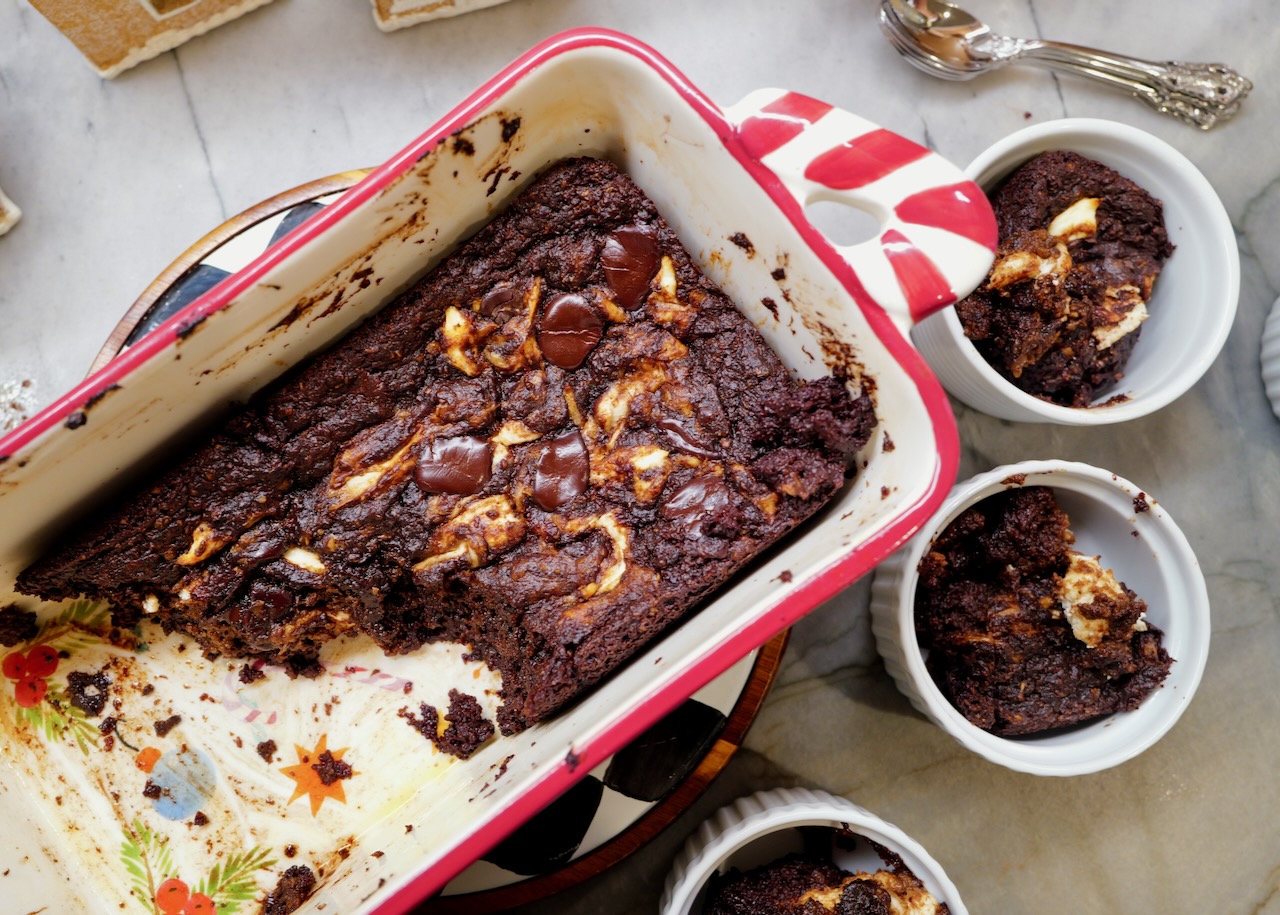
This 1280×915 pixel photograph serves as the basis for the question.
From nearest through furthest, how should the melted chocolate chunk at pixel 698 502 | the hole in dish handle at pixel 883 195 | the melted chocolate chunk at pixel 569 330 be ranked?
the hole in dish handle at pixel 883 195, the melted chocolate chunk at pixel 698 502, the melted chocolate chunk at pixel 569 330

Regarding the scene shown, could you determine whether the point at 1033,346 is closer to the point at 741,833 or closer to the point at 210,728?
the point at 741,833

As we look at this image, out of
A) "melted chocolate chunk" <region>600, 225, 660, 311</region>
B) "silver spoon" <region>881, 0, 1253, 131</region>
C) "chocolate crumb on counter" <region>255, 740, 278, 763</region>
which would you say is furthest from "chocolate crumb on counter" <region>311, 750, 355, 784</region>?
"silver spoon" <region>881, 0, 1253, 131</region>

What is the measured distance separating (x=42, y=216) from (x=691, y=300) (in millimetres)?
1621

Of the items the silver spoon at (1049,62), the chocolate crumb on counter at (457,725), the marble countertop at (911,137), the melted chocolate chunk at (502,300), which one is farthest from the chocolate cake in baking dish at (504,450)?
the silver spoon at (1049,62)

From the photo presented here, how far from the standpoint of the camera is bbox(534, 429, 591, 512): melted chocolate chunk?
1.75 meters

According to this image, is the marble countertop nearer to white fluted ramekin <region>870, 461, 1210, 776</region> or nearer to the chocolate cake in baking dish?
white fluted ramekin <region>870, 461, 1210, 776</region>

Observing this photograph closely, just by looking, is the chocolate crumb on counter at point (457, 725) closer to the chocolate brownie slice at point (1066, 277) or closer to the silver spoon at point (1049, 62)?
the chocolate brownie slice at point (1066, 277)

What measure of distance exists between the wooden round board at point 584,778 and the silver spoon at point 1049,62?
135cm

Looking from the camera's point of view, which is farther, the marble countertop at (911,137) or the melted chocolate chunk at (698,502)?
the marble countertop at (911,137)

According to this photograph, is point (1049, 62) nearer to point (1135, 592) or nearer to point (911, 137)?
point (911, 137)

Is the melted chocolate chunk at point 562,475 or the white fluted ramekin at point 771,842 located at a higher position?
the melted chocolate chunk at point 562,475

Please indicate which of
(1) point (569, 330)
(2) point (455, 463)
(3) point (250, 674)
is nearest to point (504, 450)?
(2) point (455, 463)

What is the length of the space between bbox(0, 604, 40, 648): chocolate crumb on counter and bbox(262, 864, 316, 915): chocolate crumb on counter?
2.44 feet

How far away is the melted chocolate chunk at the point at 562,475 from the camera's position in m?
1.75
